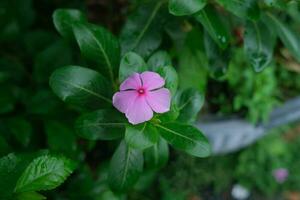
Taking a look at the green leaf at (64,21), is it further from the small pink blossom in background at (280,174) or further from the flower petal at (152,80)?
the small pink blossom in background at (280,174)

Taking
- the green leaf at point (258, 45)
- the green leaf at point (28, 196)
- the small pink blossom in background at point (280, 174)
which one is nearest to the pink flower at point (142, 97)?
the green leaf at point (28, 196)

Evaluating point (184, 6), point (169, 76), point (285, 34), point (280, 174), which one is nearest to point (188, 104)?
point (169, 76)

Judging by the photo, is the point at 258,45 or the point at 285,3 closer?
the point at 285,3

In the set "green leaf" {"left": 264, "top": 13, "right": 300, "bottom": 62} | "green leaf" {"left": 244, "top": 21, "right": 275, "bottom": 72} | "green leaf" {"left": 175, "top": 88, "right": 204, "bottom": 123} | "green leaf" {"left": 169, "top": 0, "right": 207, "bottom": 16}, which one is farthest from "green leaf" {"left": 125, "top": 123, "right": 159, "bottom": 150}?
"green leaf" {"left": 264, "top": 13, "right": 300, "bottom": 62}

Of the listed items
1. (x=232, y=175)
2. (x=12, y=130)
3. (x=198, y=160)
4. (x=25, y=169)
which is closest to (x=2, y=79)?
(x=12, y=130)

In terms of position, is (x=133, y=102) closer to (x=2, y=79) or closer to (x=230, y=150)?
(x=2, y=79)

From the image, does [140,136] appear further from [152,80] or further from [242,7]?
[242,7]

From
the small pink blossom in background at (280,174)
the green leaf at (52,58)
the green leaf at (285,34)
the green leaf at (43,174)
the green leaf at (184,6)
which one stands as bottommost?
the small pink blossom in background at (280,174)
